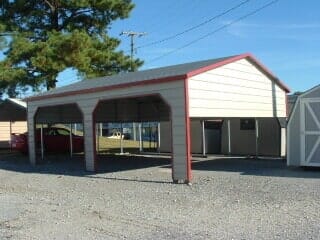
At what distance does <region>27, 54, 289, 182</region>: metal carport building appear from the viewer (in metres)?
15.7

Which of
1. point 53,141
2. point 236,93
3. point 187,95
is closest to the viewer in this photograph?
point 187,95

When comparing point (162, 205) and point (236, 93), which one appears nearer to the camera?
point (162, 205)

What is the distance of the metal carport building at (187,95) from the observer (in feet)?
51.4

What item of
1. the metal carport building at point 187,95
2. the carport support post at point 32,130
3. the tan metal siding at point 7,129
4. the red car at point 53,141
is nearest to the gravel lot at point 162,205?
the metal carport building at point 187,95

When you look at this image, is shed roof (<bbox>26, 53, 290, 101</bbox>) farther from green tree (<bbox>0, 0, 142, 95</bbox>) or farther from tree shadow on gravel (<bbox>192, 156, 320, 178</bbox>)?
green tree (<bbox>0, 0, 142, 95</bbox>)

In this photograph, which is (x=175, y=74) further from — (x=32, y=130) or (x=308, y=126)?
(x=32, y=130)

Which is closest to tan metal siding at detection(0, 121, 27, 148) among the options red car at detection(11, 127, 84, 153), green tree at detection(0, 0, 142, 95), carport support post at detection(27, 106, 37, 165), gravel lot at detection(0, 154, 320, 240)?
green tree at detection(0, 0, 142, 95)

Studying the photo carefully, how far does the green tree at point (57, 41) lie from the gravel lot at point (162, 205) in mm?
13817

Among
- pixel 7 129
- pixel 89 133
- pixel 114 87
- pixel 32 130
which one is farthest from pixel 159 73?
pixel 7 129

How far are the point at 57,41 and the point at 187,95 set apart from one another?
18250 mm

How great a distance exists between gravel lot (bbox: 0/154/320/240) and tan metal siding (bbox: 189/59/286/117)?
206 centimetres

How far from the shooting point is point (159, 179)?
16.8 m

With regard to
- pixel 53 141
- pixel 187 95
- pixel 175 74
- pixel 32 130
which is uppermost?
pixel 175 74

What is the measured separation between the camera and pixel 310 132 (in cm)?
1805
